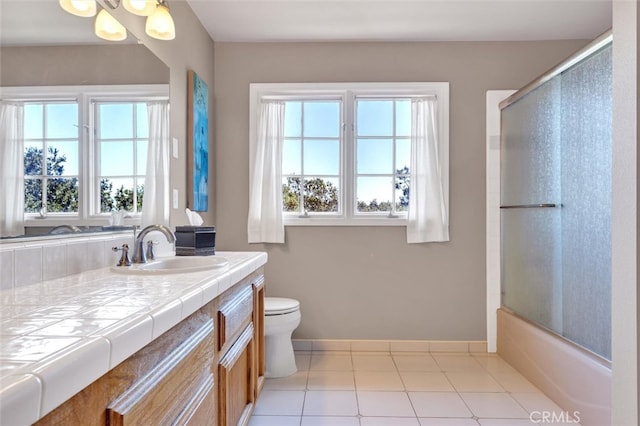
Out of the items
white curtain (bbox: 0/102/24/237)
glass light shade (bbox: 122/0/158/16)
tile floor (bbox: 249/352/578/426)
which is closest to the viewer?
white curtain (bbox: 0/102/24/237)

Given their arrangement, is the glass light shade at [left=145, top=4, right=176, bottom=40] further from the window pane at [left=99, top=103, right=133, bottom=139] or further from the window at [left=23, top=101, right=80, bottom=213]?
the window at [left=23, top=101, right=80, bottom=213]

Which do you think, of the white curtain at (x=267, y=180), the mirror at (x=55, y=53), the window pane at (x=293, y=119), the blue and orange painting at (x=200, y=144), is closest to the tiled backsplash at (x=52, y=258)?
the mirror at (x=55, y=53)

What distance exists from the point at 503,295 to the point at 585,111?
4.84 ft

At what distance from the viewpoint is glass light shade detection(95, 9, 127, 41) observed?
148 cm

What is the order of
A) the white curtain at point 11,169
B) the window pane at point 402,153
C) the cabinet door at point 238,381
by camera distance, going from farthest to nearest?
the window pane at point 402,153 → the cabinet door at point 238,381 → the white curtain at point 11,169

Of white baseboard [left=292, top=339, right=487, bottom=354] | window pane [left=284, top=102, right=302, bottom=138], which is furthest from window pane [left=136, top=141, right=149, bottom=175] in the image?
white baseboard [left=292, top=339, right=487, bottom=354]

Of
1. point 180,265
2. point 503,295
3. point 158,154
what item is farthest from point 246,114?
point 503,295

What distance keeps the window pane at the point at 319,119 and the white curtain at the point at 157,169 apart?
3.95 ft

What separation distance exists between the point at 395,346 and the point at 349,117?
180 cm

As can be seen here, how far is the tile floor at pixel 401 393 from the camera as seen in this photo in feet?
6.35

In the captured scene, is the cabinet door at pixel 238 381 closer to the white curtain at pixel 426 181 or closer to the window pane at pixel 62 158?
the window pane at pixel 62 158

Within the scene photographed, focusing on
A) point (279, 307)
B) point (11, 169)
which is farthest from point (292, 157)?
point (11, 169)

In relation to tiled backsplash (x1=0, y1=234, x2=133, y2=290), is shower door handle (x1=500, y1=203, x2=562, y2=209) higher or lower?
higher

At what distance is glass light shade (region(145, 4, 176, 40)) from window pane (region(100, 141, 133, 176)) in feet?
1.89
